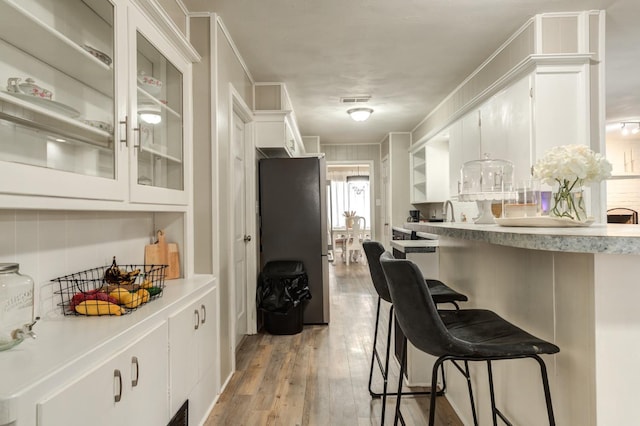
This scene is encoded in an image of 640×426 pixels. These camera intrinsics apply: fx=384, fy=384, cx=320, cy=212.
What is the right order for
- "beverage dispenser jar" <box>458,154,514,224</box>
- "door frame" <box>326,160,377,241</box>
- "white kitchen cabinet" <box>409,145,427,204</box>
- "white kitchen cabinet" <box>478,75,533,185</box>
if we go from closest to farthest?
"beverage dispenser jar" <box>458,154,514,224</box> < "white kitchen cabinet" <box>478,75,533,185</box> < "white kitchen cabinet" <box>409,145,427,204</box> < "door frame" <box>326,160,377,241</box>

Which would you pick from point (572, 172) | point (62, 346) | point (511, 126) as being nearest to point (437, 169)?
point (511, 126)

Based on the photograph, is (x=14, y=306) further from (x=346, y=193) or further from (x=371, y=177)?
(x=346, y=193)

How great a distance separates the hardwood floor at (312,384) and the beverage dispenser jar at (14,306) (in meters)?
1.29

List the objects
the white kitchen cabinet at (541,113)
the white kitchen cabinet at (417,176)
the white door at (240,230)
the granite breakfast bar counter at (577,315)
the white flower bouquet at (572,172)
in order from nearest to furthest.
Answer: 1. the granite breakfast bar counter at (577,315)
2. the white flower bouquet at (572,172)
3. the white kitchen cabinet at (541,113)
4. the white door at (240,230)
5. the white kitchen cabinet at (417,176)

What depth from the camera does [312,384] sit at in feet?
8.43

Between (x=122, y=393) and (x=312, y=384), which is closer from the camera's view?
(x=122, y=393)

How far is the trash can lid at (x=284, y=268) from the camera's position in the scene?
3572 millimetres

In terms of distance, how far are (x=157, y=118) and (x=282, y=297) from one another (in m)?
2.11

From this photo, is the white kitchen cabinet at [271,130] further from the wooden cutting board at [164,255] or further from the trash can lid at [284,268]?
the wooden cutting board at [164,255]

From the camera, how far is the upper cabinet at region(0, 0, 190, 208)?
41.6 inches

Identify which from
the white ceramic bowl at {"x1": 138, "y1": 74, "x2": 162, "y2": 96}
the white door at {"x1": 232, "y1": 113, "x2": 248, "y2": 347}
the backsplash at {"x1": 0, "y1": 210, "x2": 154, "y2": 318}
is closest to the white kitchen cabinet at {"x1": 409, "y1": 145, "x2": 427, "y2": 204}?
the white door at {"x1": 232, "y1": 113, "x2": 248, "y2": 347}

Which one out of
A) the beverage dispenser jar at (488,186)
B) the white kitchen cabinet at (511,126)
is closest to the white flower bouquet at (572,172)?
the beverage dispenser jar at (488,186)

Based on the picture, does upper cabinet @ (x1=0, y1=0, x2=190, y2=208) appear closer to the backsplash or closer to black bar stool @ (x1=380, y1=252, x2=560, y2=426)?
the backsplash

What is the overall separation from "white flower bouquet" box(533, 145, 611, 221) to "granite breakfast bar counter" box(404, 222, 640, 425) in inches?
8.9
